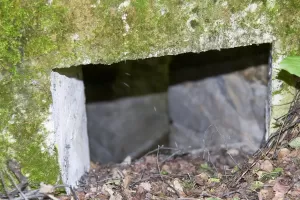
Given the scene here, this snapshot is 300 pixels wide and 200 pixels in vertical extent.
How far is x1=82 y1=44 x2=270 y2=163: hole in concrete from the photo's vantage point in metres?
4.25

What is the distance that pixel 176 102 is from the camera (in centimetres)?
493

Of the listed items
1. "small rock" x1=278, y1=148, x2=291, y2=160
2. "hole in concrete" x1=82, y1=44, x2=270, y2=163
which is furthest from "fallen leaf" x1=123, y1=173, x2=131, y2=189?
"hole in concrete" x1=82, y1=44, x2=270, y2=163

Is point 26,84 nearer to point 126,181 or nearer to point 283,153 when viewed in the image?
point 126,181

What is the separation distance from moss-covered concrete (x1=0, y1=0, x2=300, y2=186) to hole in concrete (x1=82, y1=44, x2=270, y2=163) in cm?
159

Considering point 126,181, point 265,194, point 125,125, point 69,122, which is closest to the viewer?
point 265,194

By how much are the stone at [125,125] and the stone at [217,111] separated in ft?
0.55

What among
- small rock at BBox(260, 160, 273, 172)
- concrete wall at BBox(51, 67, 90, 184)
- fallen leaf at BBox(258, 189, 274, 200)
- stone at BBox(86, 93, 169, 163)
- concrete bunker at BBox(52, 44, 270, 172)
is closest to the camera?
fallen leaf at BBox(258, 189, 274, 200)

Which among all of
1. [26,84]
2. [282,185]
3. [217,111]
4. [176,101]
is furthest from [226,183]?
[176,101]

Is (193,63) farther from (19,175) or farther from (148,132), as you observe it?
(19,175)

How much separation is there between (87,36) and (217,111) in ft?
7.91

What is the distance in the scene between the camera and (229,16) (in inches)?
97.2

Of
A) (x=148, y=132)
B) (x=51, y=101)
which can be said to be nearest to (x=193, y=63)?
(x=148, y=132)

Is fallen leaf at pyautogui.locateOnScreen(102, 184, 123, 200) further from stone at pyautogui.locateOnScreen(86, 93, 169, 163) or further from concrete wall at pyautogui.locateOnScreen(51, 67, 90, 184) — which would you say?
stone at pyautogui.locateOnScreen(86, 93, 169, 163)

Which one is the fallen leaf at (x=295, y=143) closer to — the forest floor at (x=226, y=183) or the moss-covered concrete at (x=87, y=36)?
the forest floor at (x=226, y=183)
